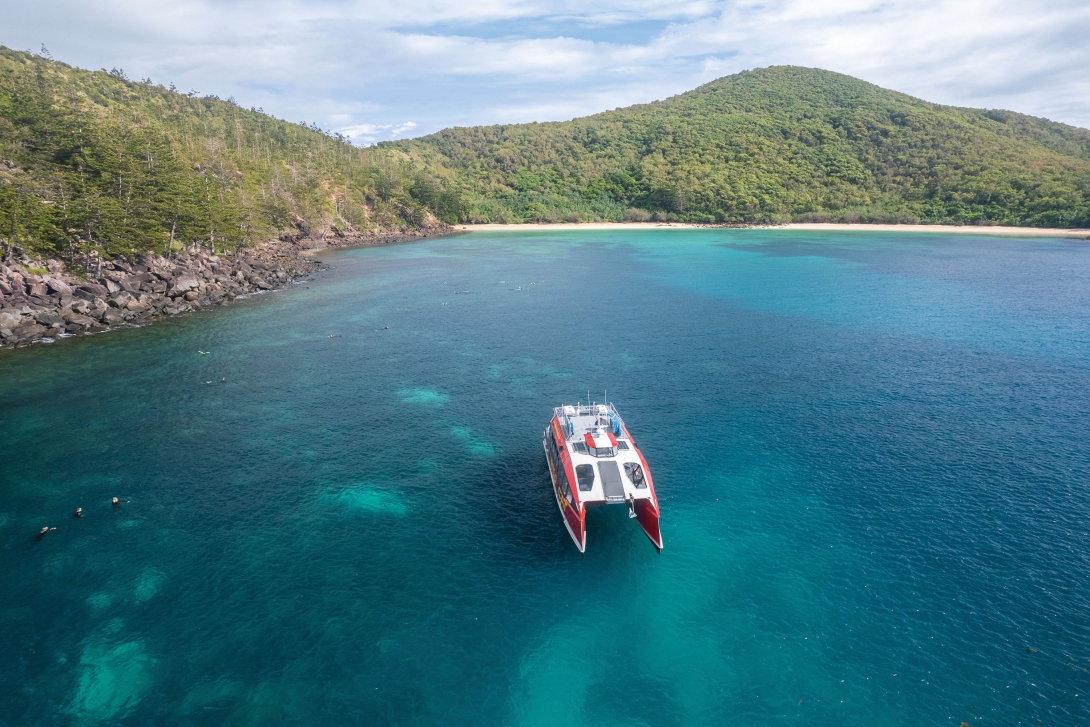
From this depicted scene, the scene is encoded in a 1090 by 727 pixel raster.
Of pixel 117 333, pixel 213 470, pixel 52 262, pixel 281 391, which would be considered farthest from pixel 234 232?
pixel 213 470

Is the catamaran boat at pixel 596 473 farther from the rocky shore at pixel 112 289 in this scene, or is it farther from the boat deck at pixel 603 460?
the rocky shore at pixel 112 289

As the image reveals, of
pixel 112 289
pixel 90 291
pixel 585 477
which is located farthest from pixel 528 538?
pixel 112 289

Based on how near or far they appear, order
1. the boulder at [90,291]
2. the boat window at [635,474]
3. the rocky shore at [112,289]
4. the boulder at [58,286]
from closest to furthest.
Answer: the boat window at [635,474]
the rocky shore at [112,289]
the boulder at [58,286]
the boulder at [90,291]

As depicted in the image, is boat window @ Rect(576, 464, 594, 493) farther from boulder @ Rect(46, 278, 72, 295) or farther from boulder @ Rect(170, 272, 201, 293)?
boulder @ Rect(170, 272, 201, 293)

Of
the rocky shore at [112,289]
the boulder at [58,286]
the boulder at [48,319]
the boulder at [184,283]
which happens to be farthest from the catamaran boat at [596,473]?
the boulder at [184,283]

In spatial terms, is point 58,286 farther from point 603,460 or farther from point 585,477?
point 603,460

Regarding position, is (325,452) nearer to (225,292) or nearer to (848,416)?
(848,416)

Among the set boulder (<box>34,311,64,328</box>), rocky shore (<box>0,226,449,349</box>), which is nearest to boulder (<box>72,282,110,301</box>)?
rocky shore (<box>0,226,449,349</box>)
